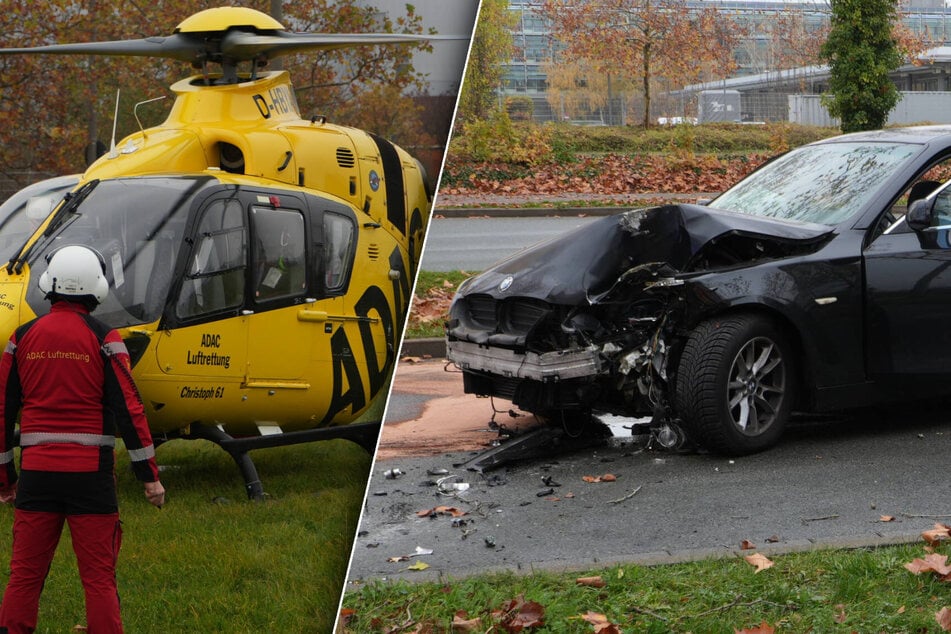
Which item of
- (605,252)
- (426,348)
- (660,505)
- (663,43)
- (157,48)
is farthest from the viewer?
(663,43)

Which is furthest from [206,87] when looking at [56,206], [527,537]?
[527,537]

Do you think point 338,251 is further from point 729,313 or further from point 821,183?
point 821,183

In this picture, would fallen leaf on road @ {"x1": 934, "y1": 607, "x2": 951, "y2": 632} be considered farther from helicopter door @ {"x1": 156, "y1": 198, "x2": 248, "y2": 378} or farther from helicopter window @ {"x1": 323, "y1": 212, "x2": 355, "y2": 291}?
helicopter door @ {"x1": 156, "y1": 198, "x2": 248, "y2": 378}

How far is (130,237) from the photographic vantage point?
11.8 ft

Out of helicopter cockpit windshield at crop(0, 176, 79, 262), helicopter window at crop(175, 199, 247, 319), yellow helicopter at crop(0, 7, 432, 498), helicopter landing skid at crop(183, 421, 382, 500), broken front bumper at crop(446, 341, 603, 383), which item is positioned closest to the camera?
helicopter landing skid at crop(183, 421, 382, 500)

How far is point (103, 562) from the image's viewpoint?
265 centimetres

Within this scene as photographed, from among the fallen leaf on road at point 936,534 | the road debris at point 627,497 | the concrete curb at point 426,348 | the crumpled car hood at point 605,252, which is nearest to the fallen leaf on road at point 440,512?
the road debris at point 627,497

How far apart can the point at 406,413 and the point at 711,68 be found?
7.27 metres

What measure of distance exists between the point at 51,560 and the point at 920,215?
381 centimetres

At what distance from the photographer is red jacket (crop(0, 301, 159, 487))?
9.09 feet

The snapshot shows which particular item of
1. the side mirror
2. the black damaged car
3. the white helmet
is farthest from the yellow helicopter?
the side mirror

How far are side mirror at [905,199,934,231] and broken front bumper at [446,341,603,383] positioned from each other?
1491 millimetres

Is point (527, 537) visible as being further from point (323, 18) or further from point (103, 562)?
point (323, 18)

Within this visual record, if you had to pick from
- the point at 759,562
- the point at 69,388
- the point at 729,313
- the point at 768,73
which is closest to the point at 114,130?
the point at 69,388
